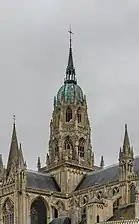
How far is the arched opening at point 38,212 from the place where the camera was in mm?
120000

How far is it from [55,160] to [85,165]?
5.57 meters

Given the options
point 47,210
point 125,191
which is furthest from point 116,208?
point 47,210

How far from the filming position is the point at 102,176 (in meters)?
120

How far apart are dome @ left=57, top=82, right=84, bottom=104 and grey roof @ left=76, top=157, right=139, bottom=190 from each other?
578 inches

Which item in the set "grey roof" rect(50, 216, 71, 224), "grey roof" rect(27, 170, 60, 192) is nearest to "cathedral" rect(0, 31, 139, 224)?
"grey roof" rect(27, 170, 60, 192)

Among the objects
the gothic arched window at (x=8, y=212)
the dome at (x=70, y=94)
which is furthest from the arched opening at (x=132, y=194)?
the dome at (x=70, y=94)

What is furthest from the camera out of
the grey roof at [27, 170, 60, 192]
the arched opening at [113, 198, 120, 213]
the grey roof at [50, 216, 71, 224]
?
the grey roof at [27, 170, 60, 192]

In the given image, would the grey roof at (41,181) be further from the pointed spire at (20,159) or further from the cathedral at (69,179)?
the pointed spire at (20,159)

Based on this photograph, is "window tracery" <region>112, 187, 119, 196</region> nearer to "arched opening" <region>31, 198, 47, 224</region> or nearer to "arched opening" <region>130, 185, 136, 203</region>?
"arched opening" <region>130, 185, 136, 203</region>

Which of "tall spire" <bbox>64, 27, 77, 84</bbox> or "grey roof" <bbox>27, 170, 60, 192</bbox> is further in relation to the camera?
"tall spire" <bbox>64, 27, 77, 84</bbox>

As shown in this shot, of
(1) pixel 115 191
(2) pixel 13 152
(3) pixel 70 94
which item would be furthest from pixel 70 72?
(1) pixel 115 191

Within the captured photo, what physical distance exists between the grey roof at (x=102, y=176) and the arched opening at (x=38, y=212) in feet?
24.3

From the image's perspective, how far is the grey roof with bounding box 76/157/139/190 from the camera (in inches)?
4582

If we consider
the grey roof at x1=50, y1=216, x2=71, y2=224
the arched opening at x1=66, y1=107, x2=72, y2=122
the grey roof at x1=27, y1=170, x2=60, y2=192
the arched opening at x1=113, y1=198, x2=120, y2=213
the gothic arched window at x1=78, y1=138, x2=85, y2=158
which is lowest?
the grey roof at x1=50, y1=216, x2=71, y2=224
